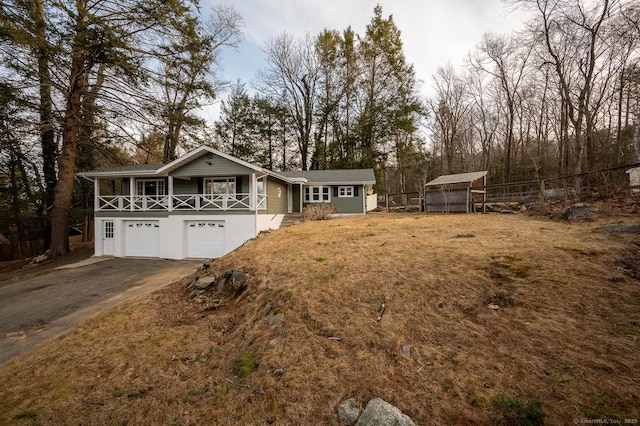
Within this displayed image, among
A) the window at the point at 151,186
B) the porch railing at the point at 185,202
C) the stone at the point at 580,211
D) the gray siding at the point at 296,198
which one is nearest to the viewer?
the stone at the point at 580,211

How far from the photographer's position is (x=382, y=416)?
2.36 metres

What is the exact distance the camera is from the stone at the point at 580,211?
8.41 metres

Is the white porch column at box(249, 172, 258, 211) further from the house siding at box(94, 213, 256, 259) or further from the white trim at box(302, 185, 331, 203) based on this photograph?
the white trim at box(302, 185, 331, 203)

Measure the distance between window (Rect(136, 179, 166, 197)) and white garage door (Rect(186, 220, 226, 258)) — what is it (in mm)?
3646

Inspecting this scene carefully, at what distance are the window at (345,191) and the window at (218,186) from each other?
8.45m

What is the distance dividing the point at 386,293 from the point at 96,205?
1674 centimetres

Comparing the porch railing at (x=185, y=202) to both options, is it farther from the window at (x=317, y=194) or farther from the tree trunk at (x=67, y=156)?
the window at (x=317, y=194)

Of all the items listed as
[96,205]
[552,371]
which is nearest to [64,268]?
[96,205]

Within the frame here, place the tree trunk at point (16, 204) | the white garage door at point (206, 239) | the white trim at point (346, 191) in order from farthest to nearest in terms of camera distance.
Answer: the white trim at point (346, 191)
the tree trunk at point (16, 204)
the white garage door at point (206, 239)

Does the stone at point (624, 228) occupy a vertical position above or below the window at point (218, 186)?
below

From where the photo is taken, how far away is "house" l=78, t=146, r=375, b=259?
1331 cm

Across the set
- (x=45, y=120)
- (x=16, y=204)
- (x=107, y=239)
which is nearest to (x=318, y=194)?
(x=107, y=239)

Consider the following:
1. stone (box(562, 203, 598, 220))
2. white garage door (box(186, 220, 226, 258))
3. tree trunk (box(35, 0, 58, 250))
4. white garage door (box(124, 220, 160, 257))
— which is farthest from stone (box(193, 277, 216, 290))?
tree trunk (box(35, 0, 58, 250))

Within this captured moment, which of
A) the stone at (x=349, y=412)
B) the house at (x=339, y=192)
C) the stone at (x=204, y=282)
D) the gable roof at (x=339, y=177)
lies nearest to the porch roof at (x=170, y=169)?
the gable roof at (x=339, y=177)
